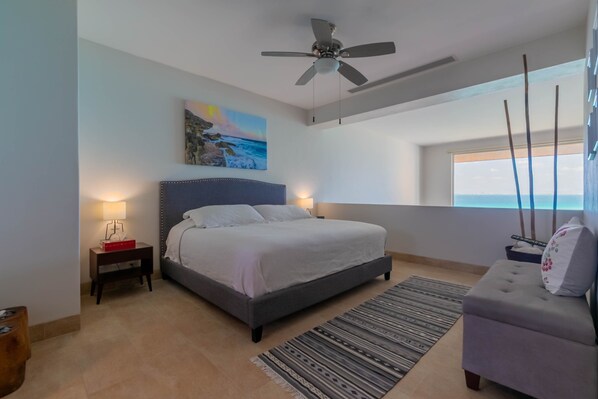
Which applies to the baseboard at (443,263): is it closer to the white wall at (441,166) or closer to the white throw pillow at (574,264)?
the white throw pillow at (574,264)

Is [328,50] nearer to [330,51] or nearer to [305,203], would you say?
[330,51]

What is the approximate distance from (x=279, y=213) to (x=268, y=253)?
6.98 feet

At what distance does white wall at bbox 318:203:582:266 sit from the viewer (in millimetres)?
3566

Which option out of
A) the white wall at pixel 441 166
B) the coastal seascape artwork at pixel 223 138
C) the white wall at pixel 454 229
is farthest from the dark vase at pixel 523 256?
the white wall at pixel 441 166

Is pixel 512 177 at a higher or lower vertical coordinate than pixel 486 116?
lower

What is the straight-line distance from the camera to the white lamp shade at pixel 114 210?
2974mm

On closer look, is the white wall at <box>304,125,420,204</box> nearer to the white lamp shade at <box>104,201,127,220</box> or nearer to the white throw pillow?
the white lamp shade at <box>104,201,127,220</box>

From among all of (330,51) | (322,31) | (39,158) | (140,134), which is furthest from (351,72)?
(39,158)

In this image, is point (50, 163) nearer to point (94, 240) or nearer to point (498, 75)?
point (94, 240)

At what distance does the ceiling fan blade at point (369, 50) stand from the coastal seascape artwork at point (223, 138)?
7.14 ft

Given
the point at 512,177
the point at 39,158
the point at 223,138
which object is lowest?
the point at 39,158

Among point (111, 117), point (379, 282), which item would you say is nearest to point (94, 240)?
point (111, 117)

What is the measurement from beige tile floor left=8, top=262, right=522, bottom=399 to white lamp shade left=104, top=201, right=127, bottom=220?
35.1 inches

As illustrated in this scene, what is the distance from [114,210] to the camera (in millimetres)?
3006
